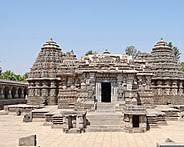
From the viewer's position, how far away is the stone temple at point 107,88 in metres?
20.7

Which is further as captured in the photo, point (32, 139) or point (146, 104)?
point (146, 104)

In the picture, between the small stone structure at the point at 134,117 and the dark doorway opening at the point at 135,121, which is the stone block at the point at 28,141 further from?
the dark doorway opening at the point at 135,121

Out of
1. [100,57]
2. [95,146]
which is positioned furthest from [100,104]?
[95,146]

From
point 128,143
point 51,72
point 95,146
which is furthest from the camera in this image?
point 51,72

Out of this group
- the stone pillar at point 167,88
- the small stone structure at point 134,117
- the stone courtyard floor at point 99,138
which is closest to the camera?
the stone courtyard floor at point 99,138

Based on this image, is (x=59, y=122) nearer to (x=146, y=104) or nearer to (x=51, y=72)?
(x=146, y=104)

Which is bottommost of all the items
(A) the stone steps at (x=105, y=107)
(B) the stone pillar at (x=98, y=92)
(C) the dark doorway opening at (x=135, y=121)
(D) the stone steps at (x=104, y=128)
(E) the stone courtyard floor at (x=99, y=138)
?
(E) the stone courtyard floor at (x=99, y=138)

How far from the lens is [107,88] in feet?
99.0

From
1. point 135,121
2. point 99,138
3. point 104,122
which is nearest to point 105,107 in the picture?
point 104,122

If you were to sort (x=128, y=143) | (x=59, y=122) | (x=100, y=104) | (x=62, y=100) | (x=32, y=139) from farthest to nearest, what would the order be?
1. (x=62, y=100)
2. (x=100, y=104)
3. (x=59, y=122)
4. (x=128, y=143)
5. (x=32, y=139)

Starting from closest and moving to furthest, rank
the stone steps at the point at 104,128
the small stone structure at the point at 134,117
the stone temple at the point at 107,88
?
the small stone structure at the point at 134,117 < the stone steps at the point at 104,128 < the stone temple at the point at 107,88

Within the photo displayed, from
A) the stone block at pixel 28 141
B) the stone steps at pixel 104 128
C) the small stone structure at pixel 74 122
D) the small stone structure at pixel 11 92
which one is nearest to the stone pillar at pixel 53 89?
the small stone structure at pixel 11 92

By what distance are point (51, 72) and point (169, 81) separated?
38.7 ft

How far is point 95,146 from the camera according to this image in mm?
14531
